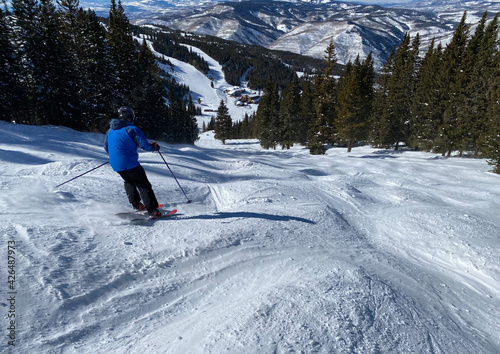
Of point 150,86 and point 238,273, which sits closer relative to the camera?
point 238,273

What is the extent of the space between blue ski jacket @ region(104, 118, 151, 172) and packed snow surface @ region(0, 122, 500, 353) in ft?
3.64

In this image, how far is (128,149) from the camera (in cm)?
476

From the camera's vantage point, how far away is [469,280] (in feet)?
14.4

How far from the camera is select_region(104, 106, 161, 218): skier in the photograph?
470cm

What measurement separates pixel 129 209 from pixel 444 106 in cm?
3280

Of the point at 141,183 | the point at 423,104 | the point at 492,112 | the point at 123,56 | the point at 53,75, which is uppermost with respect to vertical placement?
the point at 123,56

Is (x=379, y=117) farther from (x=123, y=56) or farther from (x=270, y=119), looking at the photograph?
(x=123, y=56)

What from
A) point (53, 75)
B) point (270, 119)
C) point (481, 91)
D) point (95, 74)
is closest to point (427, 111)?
point (481, 91)

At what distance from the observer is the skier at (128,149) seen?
15.4 ft

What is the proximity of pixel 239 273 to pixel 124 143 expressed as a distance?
3.20m

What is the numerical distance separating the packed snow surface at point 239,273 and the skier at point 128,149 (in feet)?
2.09

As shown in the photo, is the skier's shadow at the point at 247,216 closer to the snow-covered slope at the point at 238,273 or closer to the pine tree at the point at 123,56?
the snow-covered slope at the point at 238,273

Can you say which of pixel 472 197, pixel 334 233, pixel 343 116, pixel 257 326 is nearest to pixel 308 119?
pixel 343 116

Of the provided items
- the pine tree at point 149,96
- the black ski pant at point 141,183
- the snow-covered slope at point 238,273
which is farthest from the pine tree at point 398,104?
the black ski pant at point 141,183
